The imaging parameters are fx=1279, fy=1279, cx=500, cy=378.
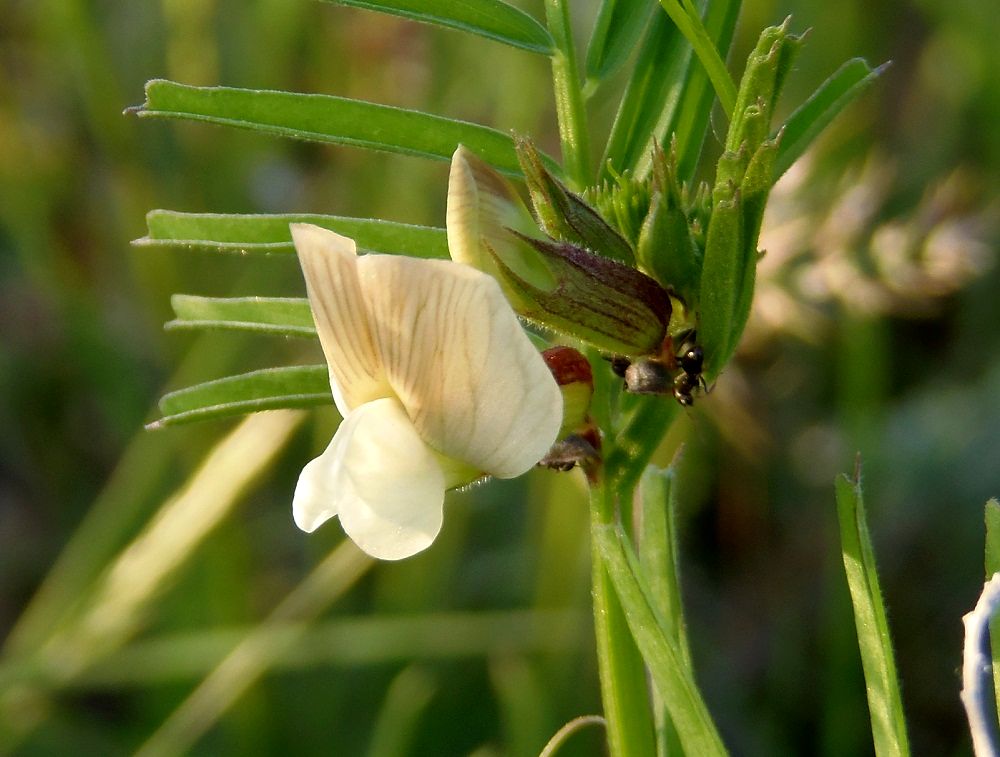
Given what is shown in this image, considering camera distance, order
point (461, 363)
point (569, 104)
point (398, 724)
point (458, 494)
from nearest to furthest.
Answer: point (461, 363) → point (569, 104) → point (398, 724) → point (458, 494)

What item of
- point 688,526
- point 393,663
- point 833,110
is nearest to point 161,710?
point 393,663

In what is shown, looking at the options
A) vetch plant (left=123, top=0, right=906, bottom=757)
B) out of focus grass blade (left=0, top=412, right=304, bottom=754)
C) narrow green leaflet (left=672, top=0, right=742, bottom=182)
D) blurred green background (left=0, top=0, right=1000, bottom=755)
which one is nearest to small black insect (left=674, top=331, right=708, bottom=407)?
vetch plant (left=123, top=0, right=906, bottom=757)

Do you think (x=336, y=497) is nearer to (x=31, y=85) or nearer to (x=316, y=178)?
(x=316, y=178)

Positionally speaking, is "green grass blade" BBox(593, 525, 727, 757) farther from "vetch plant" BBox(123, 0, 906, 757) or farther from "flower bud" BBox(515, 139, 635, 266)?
"flower bud" BBox(515, 139, 635, 266)

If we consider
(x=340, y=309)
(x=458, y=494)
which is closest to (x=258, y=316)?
(x=340, y=309)

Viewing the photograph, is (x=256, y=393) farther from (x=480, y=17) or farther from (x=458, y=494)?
(x=458, y=494)

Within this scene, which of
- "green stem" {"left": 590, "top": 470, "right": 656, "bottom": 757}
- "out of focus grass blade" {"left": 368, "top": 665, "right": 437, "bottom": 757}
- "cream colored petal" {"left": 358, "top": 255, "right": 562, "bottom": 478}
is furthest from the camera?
"out of focus grass blade" {"left": 368, "top": 665, "right": 437, "bottom": 757}
